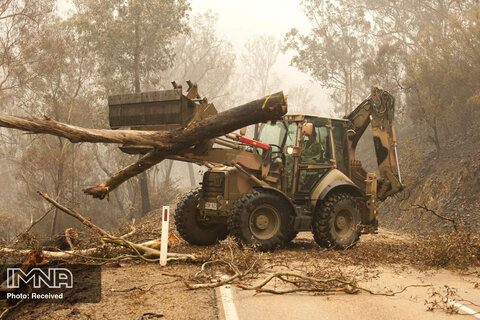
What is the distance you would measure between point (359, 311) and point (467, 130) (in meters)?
20.6

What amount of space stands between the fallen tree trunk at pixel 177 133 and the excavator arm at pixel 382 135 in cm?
466

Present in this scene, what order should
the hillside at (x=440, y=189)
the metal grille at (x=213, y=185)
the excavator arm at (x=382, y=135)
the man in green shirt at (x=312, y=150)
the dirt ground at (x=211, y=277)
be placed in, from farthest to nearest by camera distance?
the hillside at (x=440, y=189)
the excavator arm at (x=382, y=135)
the man in green shirt at (x=312, y=150)
the metal grille at (x=213, y=185)
the dirt ground at (x=211, y=277)

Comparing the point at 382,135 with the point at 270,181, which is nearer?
the point at 270,181

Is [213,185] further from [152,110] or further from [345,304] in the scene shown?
[345,304]

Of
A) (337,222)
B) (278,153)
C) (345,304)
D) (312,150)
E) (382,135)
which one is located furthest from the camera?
(382,135)

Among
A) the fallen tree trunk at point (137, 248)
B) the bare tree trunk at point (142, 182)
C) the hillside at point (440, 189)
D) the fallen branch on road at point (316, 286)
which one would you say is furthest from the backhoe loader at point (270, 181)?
the bare tree trunk at point (142, 182)

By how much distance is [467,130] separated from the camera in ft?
80.2

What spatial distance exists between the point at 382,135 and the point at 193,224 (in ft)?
17.9

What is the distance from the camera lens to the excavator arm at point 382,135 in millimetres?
13469

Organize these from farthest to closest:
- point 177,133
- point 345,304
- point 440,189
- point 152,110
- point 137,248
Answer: point 440,189, point 152,110, point 177,133, point 137,248, point 345,304

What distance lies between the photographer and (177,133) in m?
9.98

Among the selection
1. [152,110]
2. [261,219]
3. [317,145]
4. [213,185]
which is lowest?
[261,219]

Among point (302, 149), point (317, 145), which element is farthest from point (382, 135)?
point (302, 149)

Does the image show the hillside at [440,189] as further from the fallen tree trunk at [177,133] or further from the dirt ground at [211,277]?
the fallen tree trunk at [177,133]
